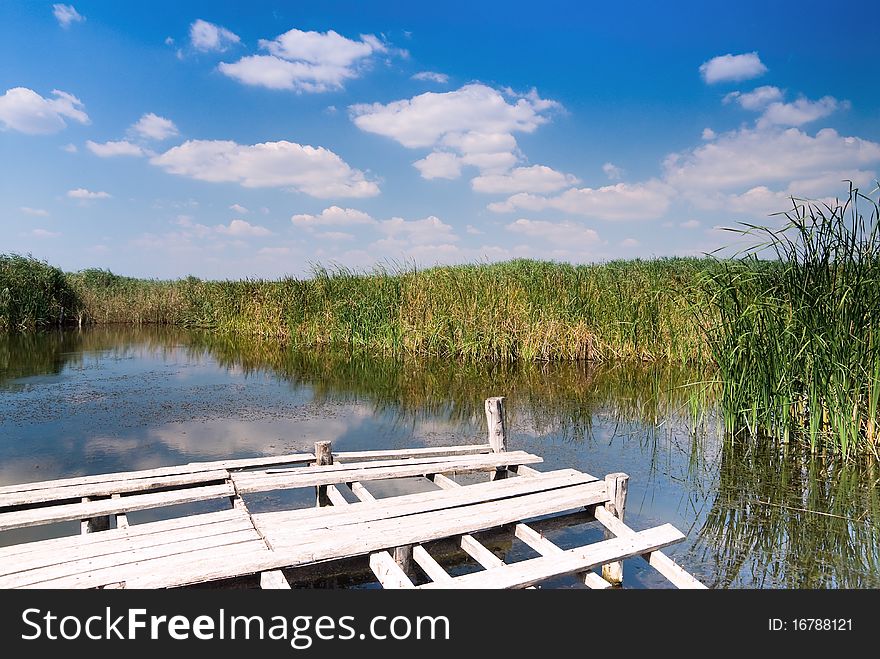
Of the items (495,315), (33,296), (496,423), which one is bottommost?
(496,423)

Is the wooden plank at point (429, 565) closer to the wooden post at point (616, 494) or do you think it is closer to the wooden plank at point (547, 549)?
the wooden plank at point (547, 549)

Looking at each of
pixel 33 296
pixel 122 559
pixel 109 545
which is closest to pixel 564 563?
pixel 122 559

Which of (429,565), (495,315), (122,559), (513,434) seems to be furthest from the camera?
(495,315)

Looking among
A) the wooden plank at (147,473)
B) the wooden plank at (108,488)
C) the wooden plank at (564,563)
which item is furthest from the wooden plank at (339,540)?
the wooden plank at (147,473)

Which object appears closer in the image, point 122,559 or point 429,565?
point 122,559

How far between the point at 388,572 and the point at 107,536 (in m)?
1.49

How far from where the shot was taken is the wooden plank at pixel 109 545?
2.90m

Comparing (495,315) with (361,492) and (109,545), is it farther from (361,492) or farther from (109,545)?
(109,545)

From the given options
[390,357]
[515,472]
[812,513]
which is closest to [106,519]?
[515,472]

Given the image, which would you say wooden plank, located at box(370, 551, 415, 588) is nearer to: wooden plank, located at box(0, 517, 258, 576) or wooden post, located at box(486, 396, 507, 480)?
wooden plank, located at box(0, 517, 258, 576)

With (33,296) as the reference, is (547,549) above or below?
below

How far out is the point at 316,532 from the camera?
3240mm

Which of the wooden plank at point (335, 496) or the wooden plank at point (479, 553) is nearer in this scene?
the wooden plank at point (479, 553)

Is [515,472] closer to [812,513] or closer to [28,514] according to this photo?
[812,513]
